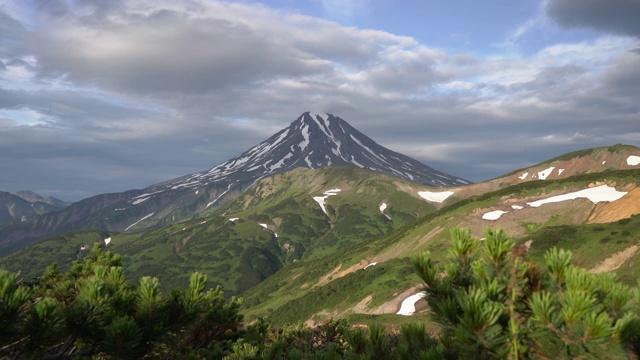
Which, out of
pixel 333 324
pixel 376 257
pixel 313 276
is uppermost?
pixel 333 324

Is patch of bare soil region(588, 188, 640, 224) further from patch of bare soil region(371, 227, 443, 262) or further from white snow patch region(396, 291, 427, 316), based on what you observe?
white snow patch region(396, 291, 427, 316)

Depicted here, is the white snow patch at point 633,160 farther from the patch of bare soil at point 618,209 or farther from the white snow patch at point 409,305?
the white snow patch at point 409,305

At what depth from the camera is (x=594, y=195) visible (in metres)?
95.8

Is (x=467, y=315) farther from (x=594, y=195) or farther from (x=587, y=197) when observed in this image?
(x=594, y=195)

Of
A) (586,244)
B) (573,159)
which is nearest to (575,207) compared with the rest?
(586,244)

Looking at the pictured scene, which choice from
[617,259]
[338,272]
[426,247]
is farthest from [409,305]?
[338,272]

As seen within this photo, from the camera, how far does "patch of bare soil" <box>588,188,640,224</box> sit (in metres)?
77.2

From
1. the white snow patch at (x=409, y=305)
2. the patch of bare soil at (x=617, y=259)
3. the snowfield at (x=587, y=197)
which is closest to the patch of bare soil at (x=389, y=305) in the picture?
the white snow patch at (x=409, y=305)

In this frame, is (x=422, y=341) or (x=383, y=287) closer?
(x=422, y=341)

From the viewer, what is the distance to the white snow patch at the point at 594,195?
92438 millimetres

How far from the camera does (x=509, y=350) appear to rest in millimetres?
4656

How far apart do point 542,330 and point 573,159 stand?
23220 cm

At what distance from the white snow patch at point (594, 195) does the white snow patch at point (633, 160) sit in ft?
293

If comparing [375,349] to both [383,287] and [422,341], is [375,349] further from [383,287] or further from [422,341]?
[383,287]
